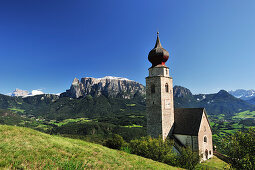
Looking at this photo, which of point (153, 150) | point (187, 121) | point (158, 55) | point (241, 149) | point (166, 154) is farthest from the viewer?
point (158, 55)

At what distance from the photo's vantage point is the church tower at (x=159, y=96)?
28.0 m

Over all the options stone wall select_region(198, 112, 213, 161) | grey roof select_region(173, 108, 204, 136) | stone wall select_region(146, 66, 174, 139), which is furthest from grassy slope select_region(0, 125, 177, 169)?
stone wall select_region(198, 112, 213, 161)

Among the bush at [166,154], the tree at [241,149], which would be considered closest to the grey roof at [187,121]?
the bush at [166,154]

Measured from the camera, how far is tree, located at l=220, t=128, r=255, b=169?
14.9 metres

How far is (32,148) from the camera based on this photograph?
404 inches

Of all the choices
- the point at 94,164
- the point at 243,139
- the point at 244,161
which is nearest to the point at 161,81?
the point at 243,139

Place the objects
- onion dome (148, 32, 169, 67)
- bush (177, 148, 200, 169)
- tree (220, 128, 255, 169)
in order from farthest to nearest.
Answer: onion dome (148, 32, 169, 67)
bush (177, 148, 200, 169)
tree (220, 128, 255, 169)

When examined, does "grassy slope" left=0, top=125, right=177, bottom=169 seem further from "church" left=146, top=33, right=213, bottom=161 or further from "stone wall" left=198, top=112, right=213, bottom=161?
"stone wall" left=198, top=112, right=213, bottom=161

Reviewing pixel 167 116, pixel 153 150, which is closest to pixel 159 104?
pixel 167 116

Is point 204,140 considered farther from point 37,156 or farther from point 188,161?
point 37,156

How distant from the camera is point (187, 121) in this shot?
28.7 meters

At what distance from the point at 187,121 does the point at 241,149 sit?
496 inches

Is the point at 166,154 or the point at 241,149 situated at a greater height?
the point at 241,149

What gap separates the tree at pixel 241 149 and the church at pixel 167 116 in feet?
28.7
